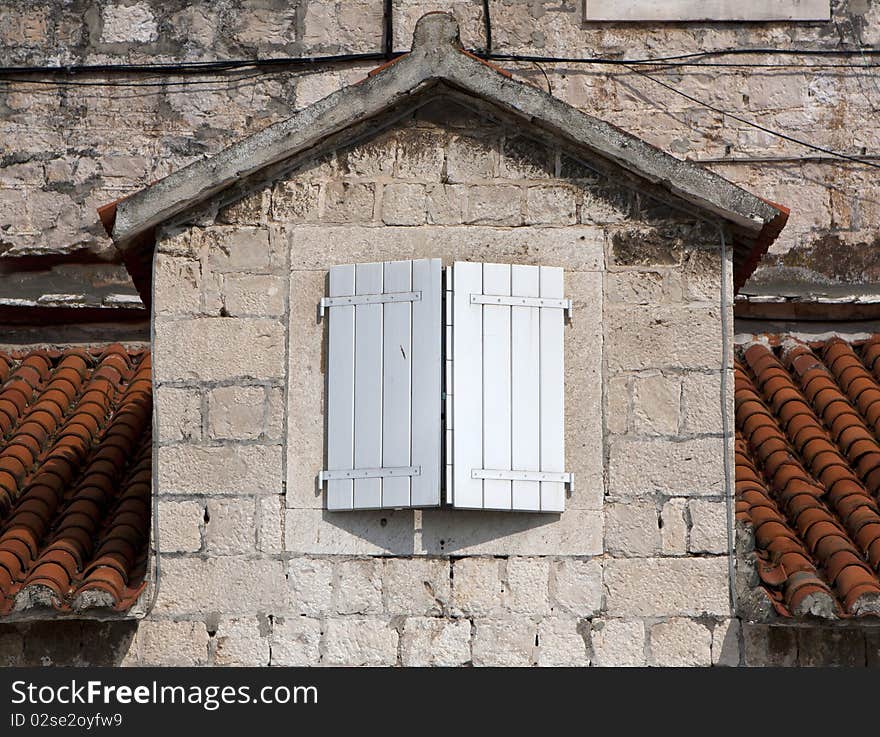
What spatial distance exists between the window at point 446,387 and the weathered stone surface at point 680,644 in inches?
28.4

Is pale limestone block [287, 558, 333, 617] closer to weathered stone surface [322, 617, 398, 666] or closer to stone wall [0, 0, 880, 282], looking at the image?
weathered stone surface [322, 617, 398, 666]

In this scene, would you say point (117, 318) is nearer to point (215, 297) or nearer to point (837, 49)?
point (215, 297)

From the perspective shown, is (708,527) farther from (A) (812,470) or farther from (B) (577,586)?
(A) (812,470)

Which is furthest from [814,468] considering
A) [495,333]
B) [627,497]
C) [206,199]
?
[206,199]

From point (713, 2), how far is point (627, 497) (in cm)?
464

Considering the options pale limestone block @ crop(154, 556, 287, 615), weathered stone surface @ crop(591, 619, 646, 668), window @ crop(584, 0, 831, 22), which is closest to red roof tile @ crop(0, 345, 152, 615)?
pale limestone block @ crop(154, 556, 287, 615)

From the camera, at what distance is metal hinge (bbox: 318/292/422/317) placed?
26.1ft

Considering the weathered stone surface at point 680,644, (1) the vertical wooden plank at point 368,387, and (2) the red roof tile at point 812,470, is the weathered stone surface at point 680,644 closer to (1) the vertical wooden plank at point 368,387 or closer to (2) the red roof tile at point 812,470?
(2) the red roof tile at point 812,470

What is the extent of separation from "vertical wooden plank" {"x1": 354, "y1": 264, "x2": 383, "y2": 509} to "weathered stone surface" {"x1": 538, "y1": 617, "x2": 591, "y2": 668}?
3.02ft

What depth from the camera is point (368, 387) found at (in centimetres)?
790

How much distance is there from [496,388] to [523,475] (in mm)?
403

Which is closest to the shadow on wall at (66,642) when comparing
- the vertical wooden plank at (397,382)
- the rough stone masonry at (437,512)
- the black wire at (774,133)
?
the rough stone masonry at (437,512)

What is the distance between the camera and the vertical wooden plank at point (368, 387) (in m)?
7.79

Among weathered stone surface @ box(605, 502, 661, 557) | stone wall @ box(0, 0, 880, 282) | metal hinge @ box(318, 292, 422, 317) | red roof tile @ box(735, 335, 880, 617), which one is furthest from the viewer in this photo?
stone wall @ box(0, 0, 880, 282)
